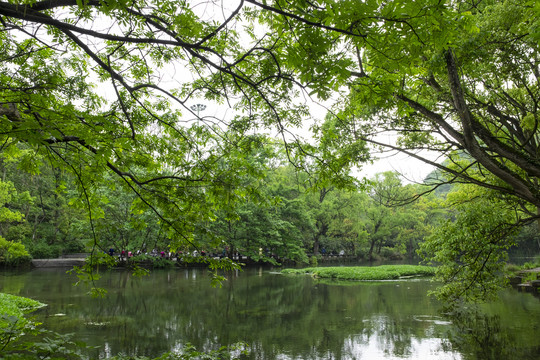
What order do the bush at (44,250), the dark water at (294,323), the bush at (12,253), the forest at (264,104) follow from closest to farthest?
1. the forest at (264,104)
2. the dark water at (294,323)
3. the bush at (12,253)
4. the bush at (44,250)

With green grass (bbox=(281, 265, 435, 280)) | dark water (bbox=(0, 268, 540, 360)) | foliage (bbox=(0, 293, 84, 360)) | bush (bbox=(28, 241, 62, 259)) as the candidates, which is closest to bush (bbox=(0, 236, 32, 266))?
dark water (bbox=(0, 268, 540, 360))

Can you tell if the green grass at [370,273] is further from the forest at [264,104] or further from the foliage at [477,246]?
the foliage at [477,246]

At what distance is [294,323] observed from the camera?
9.13 m

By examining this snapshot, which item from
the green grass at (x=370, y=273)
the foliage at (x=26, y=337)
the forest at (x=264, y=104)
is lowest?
the green grass at (x=370, y=273)

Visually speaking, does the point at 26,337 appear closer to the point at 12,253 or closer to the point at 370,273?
the point at 12,253

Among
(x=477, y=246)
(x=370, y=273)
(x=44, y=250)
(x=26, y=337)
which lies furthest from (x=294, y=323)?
(x=44, y=250)

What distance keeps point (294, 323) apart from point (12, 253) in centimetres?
1358

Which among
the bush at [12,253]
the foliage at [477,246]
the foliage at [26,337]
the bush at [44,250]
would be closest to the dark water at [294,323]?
the foliage at [26,337]

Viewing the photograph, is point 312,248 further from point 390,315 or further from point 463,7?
point 463,7

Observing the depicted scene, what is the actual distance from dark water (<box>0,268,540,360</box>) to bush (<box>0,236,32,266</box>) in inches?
61.4

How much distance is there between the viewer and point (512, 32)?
5266 millimetres

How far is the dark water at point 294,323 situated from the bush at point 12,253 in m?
1.56

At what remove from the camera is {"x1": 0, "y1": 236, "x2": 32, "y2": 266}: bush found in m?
14.1

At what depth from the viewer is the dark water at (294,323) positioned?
22.5 ft
